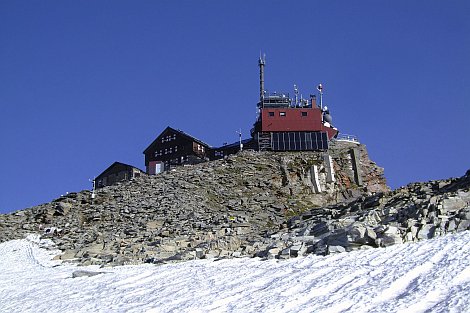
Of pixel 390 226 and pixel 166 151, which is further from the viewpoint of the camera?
pixel 166 151

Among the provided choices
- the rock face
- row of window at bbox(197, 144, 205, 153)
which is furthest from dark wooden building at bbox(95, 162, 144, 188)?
the rock face

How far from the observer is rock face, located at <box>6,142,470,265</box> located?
25.3 meters

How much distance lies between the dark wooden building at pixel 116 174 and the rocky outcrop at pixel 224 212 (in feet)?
45.0

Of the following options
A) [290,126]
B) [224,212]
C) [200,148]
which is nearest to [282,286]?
[224,212]

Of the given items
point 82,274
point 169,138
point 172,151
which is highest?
point 169,138

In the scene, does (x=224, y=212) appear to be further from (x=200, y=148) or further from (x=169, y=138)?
(x=169, y=138)

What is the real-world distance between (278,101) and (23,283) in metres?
47.9

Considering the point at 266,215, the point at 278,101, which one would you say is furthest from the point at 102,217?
the point at 278,101

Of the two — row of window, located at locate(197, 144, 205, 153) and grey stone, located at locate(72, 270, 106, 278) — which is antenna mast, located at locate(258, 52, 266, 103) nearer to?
row of window, located at locate(197, 144, 205, 153)

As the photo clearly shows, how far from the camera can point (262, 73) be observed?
80312 mm

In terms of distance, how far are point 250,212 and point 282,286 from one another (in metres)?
27.9

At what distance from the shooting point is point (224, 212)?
47.2 meters

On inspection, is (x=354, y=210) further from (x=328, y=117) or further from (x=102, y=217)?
(x=328, y=117)

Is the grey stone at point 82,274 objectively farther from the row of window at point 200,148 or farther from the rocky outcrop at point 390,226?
the row of window at point 200,148
